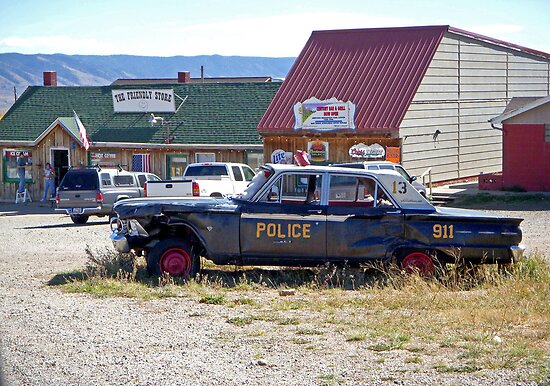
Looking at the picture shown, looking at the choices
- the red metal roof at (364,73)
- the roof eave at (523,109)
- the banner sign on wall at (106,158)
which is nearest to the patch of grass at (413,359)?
the roof eave at (523,109)

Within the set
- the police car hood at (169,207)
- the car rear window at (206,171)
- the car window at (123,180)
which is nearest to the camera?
the police car hood at (169,207)

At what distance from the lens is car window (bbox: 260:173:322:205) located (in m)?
13.0

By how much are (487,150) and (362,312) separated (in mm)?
28074

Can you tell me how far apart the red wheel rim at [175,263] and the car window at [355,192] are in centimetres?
225

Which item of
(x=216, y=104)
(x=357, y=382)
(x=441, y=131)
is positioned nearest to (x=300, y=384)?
(x=357, y=382)

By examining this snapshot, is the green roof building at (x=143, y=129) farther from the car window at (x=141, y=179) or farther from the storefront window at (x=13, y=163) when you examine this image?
the car window at (x=141, y=179)

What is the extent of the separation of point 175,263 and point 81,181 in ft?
44.8

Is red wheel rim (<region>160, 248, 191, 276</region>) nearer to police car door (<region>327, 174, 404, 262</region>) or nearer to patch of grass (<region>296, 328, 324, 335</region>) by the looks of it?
police car door (<region>327, 174, 404, 262</region>)

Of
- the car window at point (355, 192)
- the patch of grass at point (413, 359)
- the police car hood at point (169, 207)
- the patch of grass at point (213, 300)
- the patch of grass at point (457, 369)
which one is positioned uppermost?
the car window at point (355, 192)

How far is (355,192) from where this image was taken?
1316cm

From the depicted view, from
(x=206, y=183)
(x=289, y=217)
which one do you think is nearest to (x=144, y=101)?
(x=206, y=183)

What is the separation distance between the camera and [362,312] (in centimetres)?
1088

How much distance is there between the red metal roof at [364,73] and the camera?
31438 mm

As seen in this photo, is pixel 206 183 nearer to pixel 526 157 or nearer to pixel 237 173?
pixel 237 173
